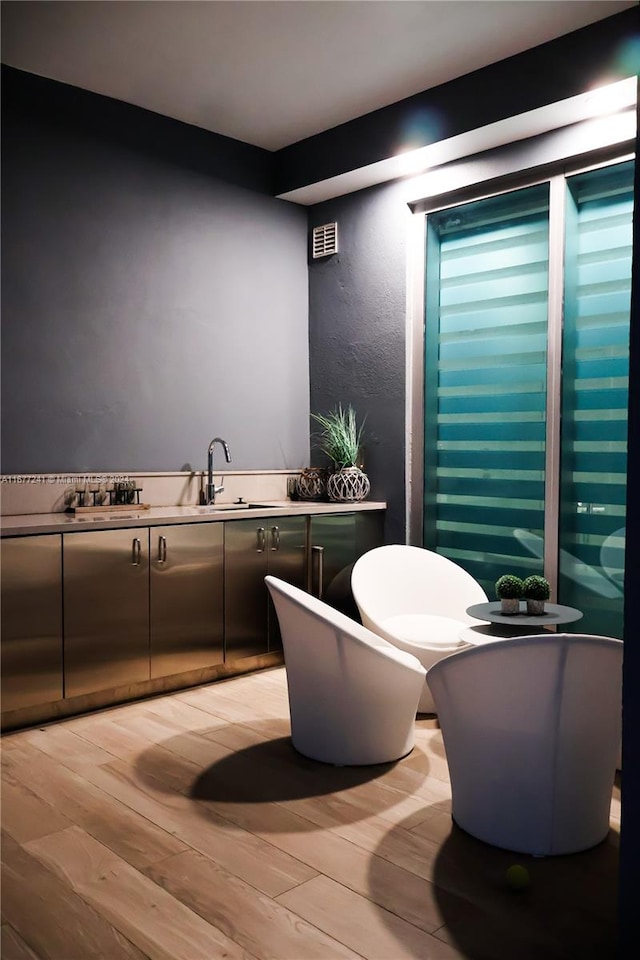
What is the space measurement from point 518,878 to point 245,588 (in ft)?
7.65

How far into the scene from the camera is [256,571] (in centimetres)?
428

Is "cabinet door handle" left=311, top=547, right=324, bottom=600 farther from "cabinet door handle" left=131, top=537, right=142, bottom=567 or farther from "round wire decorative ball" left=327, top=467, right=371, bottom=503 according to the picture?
"cabinet door handle" left=131, top=537, right=142, bottom=567

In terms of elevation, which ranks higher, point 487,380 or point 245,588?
point 487,380

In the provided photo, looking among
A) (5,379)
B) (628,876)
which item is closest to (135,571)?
(5,379)

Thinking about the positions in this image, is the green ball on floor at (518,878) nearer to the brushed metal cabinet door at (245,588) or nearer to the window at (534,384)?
the window at (534,384)

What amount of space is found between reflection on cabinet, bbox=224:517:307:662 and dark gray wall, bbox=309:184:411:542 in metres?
0.75

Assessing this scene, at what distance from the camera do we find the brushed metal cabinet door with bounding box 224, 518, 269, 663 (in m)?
4.16

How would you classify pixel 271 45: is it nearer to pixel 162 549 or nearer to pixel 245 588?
pixel 162 549

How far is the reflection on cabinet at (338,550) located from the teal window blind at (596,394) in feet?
4.05

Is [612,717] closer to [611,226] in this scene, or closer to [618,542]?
[618,542]

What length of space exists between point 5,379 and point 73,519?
82 centimetres

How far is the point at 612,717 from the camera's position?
2.33 meters

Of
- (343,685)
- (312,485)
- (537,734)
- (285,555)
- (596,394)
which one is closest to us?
(537,734)

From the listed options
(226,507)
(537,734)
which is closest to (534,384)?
(226,507)
